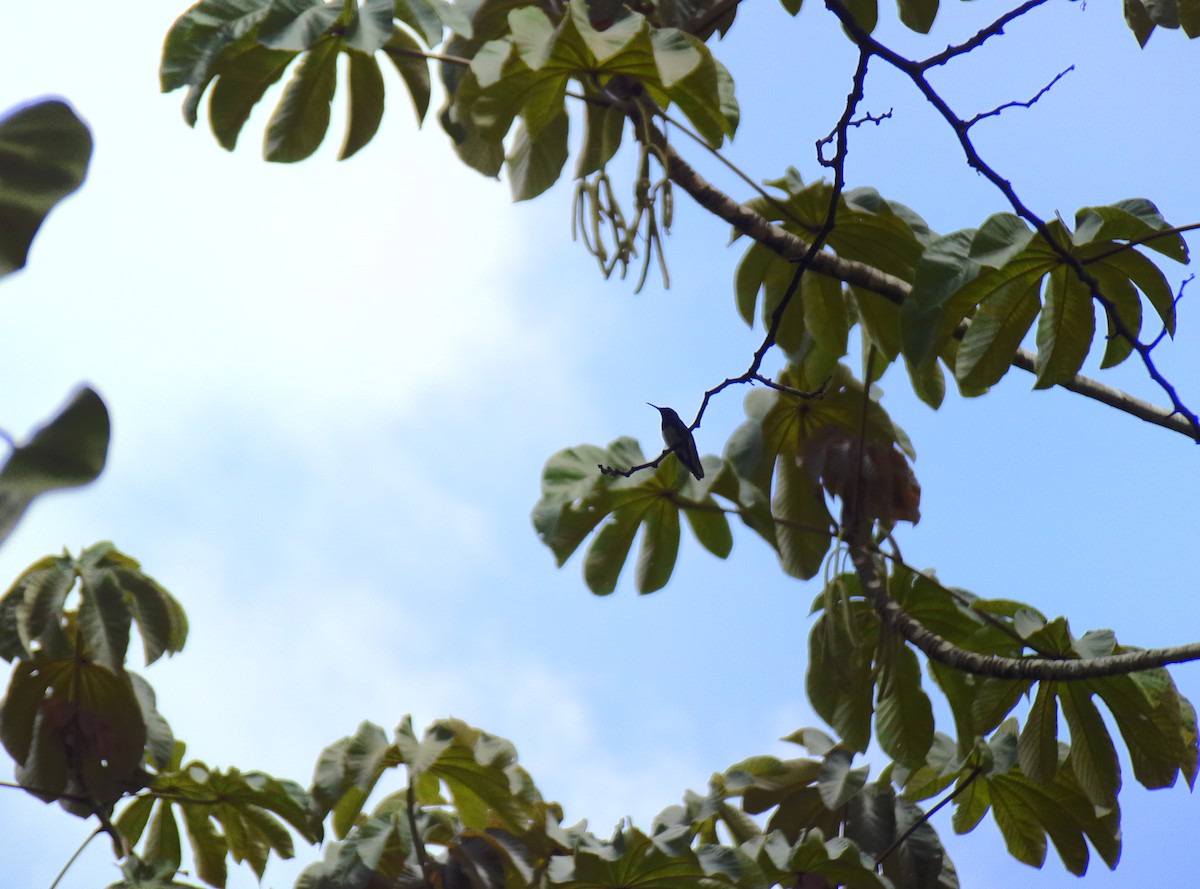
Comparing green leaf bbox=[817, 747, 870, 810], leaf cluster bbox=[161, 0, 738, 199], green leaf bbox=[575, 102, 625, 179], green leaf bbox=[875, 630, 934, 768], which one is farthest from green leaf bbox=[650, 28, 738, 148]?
green leaf bbox=[817, 747, 870, 810]

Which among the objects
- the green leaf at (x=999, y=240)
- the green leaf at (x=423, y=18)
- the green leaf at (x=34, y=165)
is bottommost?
the green leaf at (x=34, y=165)

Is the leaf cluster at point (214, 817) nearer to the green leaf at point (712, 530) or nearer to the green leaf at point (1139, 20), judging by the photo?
the green leaf at point (712, 530)

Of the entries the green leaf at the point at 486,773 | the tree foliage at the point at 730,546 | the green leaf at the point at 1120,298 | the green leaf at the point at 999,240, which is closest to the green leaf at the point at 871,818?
the tree foliage at the point at 730,546

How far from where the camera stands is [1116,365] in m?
2.02

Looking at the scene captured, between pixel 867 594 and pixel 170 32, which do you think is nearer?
pixel 170 32

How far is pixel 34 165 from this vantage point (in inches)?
35.6

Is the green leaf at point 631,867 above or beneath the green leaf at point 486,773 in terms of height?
beneath

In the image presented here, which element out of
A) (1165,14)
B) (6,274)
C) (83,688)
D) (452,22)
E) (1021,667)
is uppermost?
(1165,14)

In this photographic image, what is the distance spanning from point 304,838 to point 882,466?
1400mm

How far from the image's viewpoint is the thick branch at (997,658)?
1.61m

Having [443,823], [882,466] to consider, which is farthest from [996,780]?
[443,823]

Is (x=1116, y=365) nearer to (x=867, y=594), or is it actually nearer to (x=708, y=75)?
(x=867, y=594)

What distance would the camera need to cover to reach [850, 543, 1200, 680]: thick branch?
1.61 meters

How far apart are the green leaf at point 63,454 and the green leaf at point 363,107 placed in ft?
5.01
